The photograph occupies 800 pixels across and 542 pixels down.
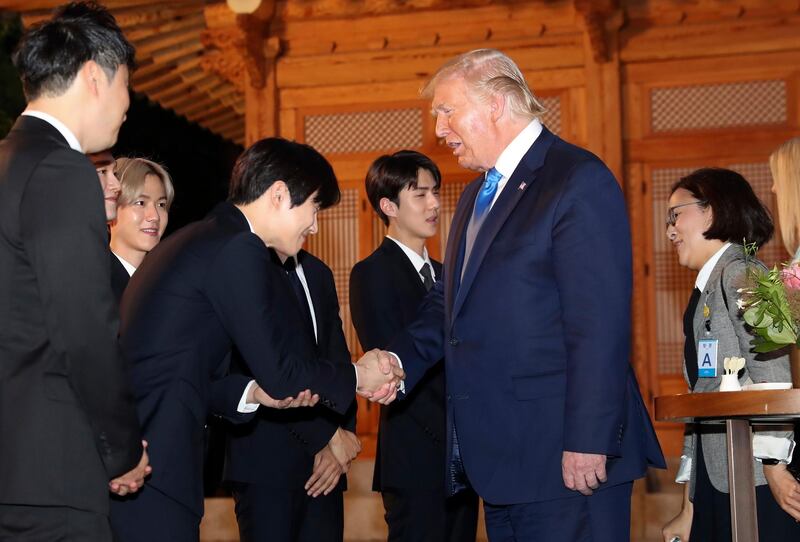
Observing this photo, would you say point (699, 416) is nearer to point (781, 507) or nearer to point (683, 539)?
point (781, 507)

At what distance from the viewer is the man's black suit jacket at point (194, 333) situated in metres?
2.52

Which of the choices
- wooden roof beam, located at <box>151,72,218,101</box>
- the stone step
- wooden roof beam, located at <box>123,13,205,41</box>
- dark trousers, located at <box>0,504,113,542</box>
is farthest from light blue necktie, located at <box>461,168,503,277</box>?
wooden roof beam, located at <box>151,72,218,101</box>

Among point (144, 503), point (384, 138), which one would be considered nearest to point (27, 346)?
point (144, 503)

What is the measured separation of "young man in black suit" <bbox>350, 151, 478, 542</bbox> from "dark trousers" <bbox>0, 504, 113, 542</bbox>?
171cm

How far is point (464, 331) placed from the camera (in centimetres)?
273

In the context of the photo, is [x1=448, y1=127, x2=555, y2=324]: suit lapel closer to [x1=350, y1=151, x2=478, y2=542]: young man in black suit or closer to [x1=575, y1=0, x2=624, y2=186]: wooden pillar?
[x1=350, y1=151, x2=478, y2=542]: young man in black suit

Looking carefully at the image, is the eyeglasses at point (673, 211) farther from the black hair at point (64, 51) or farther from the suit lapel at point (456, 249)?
the black hair at point (64, 51)

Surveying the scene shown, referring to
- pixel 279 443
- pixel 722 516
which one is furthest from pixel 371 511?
pixel 722 516

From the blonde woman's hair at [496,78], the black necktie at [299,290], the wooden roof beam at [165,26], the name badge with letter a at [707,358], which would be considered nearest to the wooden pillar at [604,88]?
the wooden roof beam at [165,26]

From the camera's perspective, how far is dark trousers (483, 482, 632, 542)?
2.53 m

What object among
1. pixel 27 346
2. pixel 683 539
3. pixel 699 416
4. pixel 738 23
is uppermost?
pixel 738 23

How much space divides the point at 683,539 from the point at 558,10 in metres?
5.06

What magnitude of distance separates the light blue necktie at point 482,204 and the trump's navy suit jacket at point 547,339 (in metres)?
0.08

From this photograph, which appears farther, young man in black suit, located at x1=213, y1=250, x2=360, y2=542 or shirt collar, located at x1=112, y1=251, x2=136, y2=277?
shirt collar, located at x1=112, y1=251, x2=136, y2=277
